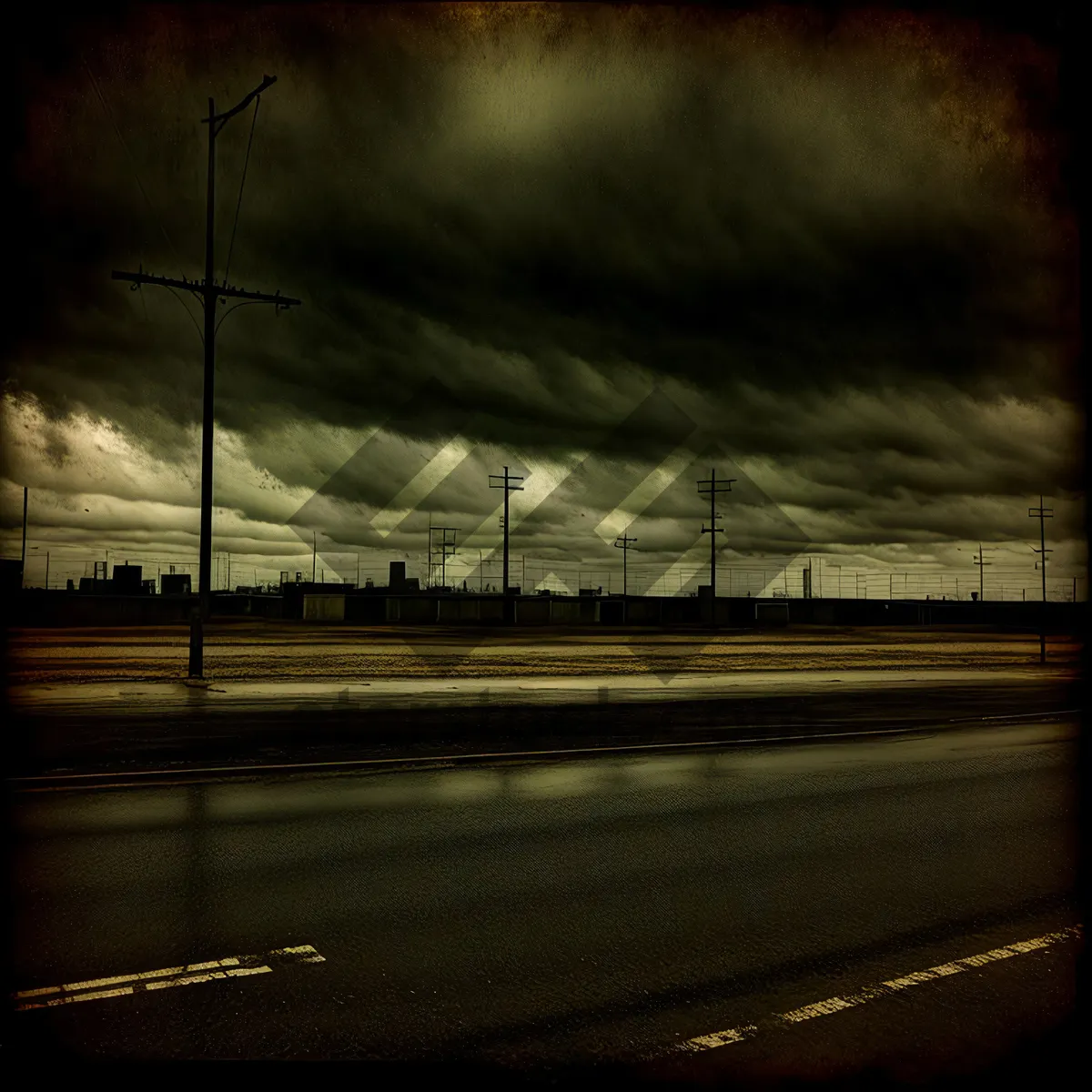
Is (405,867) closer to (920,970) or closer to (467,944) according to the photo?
(467,944)

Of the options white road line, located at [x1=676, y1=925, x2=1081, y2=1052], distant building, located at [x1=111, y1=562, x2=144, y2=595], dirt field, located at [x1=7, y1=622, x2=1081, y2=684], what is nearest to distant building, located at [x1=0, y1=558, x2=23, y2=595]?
dirt field, located at [x1=7, y1=622, x2=1081, y2=684]

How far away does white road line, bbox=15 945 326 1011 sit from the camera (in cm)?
420

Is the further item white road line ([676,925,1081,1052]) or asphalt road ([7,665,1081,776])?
asphalt road ([7,665,1081,776])

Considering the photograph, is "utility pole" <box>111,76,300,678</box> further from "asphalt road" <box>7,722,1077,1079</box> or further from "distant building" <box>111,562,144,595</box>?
"distant building" <box>111,562,144,595</box>

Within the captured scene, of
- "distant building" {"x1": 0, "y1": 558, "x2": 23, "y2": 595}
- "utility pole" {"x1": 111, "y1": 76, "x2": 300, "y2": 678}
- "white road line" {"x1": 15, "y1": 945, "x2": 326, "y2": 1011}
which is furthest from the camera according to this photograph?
"distant building" {"x1": 0, "y1": 558, "x2": 23, "y2": 595}

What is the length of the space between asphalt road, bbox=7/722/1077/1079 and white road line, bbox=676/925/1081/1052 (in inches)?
1.2

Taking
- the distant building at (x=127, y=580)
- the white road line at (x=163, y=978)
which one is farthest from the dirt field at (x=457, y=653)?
the distant building at (x=127, y=580)

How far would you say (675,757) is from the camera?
38.3ft

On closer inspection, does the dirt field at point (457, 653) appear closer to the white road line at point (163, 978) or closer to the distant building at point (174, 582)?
the white road line at point (163, 978)

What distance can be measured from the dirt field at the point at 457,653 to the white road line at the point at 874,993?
20082 millimetres

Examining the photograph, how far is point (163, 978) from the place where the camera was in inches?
175

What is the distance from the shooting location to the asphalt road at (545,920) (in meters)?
3.92

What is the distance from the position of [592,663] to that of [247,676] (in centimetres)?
1264

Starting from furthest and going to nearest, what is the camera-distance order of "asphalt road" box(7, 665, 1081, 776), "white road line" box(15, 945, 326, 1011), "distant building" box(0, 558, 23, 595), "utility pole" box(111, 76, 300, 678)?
"distant building" box(0, 558, 23, 595) → "utility pole" box(111, 76, 300, 678) → "asphalt road" box(7, 665, 1081, 776) → "white road line" box(15, 945, 326, 1011)
